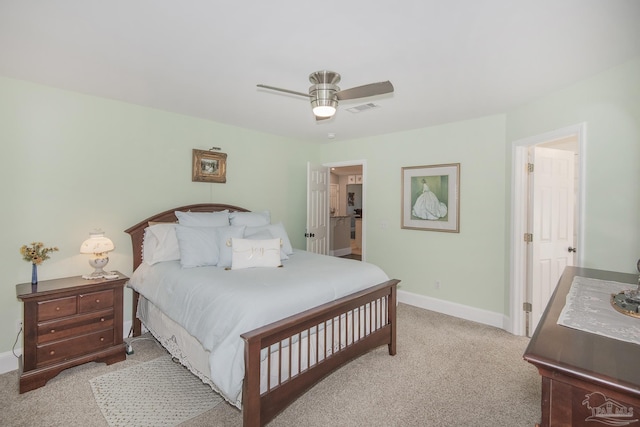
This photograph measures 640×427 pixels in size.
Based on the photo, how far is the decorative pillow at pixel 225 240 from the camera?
301 centimetres

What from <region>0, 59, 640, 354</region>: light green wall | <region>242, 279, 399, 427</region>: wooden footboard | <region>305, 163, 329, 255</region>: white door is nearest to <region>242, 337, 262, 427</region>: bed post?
<region>242, 279, 399, 427</region>: wooden footboard

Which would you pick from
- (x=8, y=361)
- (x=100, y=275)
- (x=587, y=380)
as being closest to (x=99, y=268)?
(x=100, y=275)

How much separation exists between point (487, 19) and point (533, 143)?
1.95 metres

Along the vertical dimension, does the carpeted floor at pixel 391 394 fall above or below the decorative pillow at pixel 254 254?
below

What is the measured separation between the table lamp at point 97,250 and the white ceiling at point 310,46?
137 cm

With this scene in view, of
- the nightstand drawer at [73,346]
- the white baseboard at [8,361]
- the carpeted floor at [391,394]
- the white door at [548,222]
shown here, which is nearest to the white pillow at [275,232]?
the carpeted floor at [391,394]

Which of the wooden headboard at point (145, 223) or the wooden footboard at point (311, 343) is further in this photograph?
the wooden headboard at point (145, 223)

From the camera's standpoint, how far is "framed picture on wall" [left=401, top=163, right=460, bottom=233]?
397 centimetres

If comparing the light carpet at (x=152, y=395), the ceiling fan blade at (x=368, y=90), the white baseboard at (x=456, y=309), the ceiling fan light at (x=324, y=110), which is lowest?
the light carpet at (x=152, y=395)

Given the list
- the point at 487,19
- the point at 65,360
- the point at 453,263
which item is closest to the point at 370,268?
the point at 453,263

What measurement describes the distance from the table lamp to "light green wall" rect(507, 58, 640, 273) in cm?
407

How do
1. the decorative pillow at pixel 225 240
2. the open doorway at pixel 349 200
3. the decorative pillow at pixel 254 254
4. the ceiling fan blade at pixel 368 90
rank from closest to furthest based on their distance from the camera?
the ceiling fan blade at pixel 368 90 → the decorative pillow at pixel 254 254 → the decorative pillow at pixel 225 240 → the open doorway at pixel 349 200

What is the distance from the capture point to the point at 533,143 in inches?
124

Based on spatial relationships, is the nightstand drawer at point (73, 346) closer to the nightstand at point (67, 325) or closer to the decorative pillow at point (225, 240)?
the nightstand at point (67, 325)
